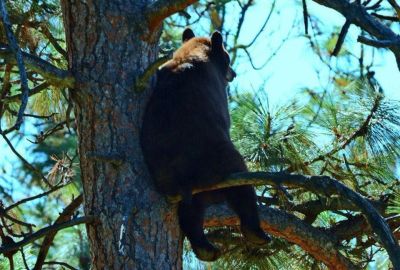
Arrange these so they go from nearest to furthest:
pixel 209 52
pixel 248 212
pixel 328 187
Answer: pixel 328 187 → pixel 248 212 → pixel 209 52

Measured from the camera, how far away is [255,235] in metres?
5.01

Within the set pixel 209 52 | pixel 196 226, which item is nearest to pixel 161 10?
pixel 196 226

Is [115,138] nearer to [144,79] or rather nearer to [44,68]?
[144,79]

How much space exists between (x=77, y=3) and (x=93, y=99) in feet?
1.79

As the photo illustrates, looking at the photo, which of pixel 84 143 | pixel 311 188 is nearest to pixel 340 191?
pixel 311 188

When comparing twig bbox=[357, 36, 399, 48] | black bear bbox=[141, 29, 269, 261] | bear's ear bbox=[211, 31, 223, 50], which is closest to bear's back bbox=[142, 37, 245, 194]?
black bear bbox=[141, 29, 269, 261]

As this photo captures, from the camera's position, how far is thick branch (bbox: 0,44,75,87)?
417 centimetres

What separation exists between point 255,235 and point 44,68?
1552 millimetres

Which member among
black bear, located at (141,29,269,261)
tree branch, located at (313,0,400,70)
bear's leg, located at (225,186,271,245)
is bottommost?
bear's leg, located at (225,186,271,245)

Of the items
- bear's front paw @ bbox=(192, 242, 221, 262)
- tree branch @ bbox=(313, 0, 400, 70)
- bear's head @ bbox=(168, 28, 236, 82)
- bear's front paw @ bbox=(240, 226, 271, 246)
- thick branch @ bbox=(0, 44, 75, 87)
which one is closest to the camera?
tree branch @ bbox=(313, 0, 400, 70)

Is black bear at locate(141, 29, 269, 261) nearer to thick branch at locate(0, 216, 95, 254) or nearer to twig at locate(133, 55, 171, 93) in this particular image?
twig at locate(133, 55, 171, 93)

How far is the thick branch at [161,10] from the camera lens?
4.37 m

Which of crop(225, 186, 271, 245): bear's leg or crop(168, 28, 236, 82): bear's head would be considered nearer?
crop(225, 186, 271, 245): bear's leg

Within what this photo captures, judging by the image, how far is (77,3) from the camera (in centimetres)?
468
